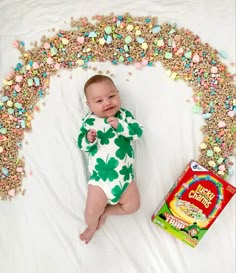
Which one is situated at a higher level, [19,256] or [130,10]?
[130,10]

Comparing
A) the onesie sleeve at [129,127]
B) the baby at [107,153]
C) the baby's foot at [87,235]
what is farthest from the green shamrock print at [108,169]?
the baby's foot at [87,235]

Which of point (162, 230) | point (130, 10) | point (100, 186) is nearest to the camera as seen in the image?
point (100, 186)

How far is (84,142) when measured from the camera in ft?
4.56

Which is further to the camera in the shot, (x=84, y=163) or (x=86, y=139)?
(x=84, y=163)

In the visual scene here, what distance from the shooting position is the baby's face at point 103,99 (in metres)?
1.37

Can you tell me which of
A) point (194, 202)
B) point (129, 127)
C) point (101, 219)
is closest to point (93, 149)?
point (129, 127)

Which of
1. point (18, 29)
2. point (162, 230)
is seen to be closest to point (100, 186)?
point (162, 230)

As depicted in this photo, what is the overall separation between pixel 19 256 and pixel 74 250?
212mm

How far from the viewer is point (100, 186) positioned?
1393mm

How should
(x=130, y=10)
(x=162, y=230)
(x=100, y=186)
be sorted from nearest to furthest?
1. (x=100, y=186)
2. (x=162, y=230)
3. (x=130, y=10)

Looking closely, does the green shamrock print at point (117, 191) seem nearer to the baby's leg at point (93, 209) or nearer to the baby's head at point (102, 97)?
the baby's leg at point (93, 209)

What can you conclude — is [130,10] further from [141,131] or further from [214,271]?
[214,271]

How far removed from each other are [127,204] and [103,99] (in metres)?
0.40

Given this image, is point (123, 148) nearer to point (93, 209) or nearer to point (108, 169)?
point (108, 169)
